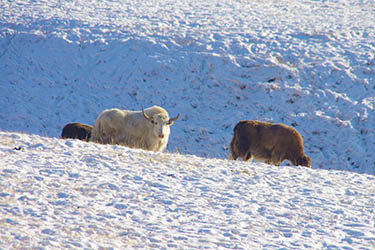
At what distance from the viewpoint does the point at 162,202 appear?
754 centimetres

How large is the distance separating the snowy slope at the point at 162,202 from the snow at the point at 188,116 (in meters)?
0.03

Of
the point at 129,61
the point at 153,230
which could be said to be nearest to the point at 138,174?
the point at 153,230

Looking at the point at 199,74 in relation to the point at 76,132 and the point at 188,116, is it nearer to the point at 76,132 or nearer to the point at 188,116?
the point at 188,116

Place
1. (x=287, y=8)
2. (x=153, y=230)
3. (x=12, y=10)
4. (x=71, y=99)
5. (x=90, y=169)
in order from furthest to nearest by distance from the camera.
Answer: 1. (x=287, y=8)
2. (x=12, y=10)
3. (x=71, y=99)
4. (x=90, y=169)
5. (x=153, y=230)

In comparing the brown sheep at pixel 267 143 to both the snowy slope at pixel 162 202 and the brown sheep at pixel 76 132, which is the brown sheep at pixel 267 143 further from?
the brown sheep at pixel 76 132

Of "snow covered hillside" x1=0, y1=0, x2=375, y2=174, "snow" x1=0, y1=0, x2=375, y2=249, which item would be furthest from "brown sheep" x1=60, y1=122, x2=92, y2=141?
"snow covered hillside" x1=0, y1=0, x2=375, y2=174

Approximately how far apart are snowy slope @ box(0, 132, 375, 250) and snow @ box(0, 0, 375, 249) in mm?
27

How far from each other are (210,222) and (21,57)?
17112 mm

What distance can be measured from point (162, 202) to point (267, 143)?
695cm

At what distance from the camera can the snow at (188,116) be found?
6.74 meters

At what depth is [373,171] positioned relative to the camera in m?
16.1

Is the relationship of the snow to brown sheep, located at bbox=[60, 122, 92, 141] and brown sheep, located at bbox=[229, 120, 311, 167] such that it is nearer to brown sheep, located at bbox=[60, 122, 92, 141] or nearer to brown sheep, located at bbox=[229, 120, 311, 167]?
brown sheep, located at bbox=[60, 122, 92, 141]

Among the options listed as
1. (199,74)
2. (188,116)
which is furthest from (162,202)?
(199,74)

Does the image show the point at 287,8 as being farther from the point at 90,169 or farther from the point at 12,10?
the point at 90,169
